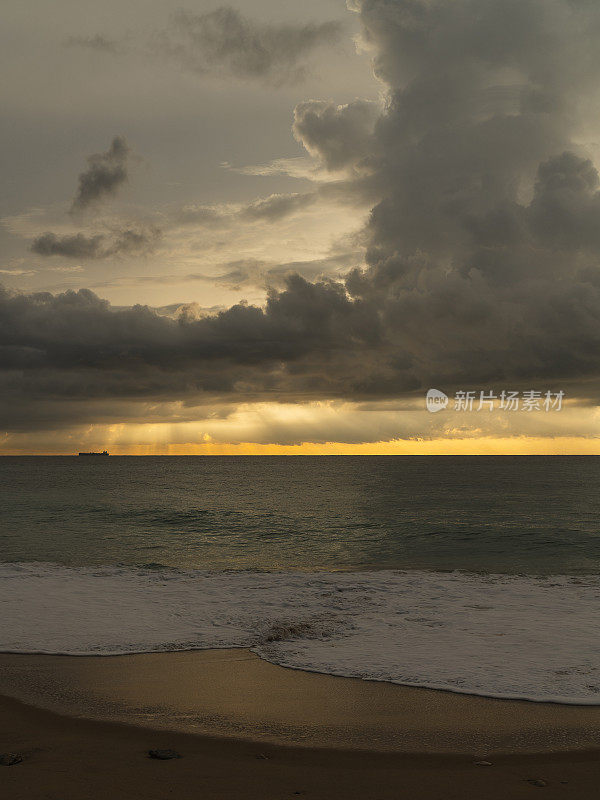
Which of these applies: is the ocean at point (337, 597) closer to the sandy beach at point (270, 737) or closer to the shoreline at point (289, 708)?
the shoreline at point (289, 708)

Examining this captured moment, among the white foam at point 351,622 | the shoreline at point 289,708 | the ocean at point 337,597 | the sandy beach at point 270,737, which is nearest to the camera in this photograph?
the sandy beach at point 270,737

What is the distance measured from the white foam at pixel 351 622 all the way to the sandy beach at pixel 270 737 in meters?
1.05

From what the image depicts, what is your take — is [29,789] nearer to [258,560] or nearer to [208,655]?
[208,655]

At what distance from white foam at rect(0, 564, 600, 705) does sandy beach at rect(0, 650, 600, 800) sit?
1.05m

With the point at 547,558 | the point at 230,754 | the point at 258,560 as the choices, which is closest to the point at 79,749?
the point at 230,754

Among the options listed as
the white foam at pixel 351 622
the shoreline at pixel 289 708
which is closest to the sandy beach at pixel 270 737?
the shoreline at pixel 289 708

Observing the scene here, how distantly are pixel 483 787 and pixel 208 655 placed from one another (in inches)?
256

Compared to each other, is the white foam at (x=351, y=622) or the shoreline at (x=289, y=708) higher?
the shoreline at (x=289, y=708)

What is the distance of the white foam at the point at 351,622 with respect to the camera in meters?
10.5

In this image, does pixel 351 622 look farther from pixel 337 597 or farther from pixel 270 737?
pixel 270 737

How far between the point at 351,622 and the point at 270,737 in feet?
23.2

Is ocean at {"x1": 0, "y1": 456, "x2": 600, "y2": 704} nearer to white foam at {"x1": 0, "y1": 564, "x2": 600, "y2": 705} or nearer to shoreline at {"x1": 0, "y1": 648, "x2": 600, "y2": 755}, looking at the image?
white foam at {"x1": 0, "y1": 564, "x2": 600, "y2": 705}

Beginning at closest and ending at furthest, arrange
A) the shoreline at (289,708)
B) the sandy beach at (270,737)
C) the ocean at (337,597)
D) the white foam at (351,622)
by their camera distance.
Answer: the sandy beach at (270,737)
the shoreline at (289,708)
the white foam at (351,622)
the ocean at (337,597)

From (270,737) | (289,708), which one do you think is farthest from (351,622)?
(270,737)
